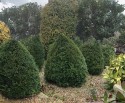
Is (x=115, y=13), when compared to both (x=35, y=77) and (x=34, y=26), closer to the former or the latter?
(x=34, y=26)

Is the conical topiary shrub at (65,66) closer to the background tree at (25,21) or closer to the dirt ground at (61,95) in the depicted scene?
the dirt ground at (61,95)

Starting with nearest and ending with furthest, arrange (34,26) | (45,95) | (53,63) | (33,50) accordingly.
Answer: (45,95), (53,63), (33,50), (34,26)

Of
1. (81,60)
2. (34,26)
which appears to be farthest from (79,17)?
(81,60)

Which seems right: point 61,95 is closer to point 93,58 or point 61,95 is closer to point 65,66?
point 65,66

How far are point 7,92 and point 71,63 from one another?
2.65 metres

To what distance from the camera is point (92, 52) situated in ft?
44.2

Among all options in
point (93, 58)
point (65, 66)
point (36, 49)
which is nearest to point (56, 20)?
point (93, 58)

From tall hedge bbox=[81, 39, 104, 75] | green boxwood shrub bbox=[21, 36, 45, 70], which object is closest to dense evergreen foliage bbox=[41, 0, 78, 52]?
tall hedge bbox=[81, 39, 104, 75]

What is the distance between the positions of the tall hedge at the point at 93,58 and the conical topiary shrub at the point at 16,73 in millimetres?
3640

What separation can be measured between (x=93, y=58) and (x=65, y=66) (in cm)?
232

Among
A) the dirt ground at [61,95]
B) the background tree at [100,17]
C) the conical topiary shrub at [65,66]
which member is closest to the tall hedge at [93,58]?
the dirt ground at [61,95]

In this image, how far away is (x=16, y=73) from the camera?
9.52 meters

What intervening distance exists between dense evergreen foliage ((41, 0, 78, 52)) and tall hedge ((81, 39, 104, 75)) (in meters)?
5.44

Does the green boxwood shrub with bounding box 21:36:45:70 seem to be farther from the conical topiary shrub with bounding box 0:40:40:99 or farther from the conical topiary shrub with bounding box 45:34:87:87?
the conical topiary shrub with bounding box 0:40:40:99
